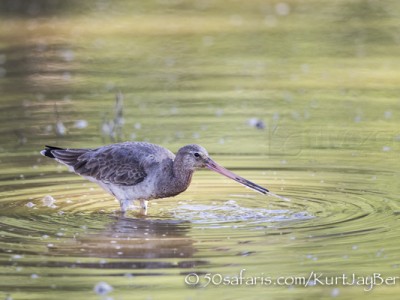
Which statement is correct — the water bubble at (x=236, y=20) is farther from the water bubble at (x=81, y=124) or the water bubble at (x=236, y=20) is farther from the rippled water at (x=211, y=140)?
the water bubble at (x=81, y=124)

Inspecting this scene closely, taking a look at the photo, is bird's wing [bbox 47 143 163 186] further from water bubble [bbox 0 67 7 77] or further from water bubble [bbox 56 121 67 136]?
water bubble [bbox 0 67 7 77]

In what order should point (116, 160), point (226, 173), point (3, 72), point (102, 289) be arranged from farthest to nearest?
point (3, 72) → point (116, 160) → point (226, 173) → point (102, 289)

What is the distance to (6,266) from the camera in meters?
9.29

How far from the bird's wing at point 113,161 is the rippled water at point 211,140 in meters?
0.33

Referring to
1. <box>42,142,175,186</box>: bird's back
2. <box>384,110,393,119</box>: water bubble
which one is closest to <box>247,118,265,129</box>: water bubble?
<box>384,110,393,119</box>: water bubble

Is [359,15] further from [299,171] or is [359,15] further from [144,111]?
[299,171]

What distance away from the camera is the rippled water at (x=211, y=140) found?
905 centimetres

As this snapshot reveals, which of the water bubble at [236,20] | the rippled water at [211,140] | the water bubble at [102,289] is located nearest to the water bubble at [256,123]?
the rippled water at [211,140]

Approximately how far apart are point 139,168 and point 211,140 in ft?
9.31

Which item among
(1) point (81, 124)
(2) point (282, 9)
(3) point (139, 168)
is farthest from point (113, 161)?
(2) point (282, 9)

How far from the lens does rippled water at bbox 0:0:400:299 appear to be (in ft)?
29.7

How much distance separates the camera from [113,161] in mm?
11688

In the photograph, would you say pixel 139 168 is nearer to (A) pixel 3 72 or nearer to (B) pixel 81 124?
(B) pixel 81 124

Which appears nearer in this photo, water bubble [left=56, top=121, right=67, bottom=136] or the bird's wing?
the bird's wing
